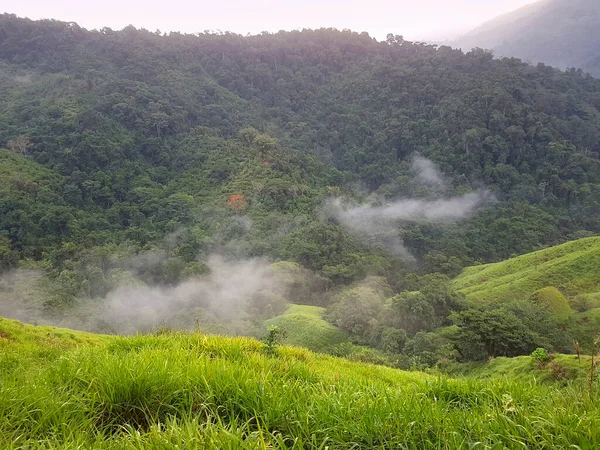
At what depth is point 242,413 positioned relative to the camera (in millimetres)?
2363

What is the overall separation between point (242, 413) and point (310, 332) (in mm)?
24916

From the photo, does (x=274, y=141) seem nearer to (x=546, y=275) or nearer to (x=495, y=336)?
(x=546, y=275)

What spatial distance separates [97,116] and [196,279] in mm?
43928

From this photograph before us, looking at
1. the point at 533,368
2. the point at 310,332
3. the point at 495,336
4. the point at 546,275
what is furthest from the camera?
the point at 546,275

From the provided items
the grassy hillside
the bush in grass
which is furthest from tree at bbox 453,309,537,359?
the grassy hillside

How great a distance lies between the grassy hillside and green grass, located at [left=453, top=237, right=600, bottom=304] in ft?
100

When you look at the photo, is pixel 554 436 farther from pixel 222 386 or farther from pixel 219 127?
pixel 219 127

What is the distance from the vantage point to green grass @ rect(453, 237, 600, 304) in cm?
2900

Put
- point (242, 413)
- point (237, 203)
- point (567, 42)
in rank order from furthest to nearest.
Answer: point (567, 42)
point (237, 203)
point (242, 413)

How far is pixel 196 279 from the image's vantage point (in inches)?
1521

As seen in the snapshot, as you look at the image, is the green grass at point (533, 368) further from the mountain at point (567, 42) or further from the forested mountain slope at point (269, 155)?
the mountain at point (567, 42)

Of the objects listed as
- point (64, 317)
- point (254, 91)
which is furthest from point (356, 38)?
point (64, 317)

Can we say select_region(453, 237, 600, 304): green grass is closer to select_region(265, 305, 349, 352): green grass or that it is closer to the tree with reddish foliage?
select_region(265, 305, 349, 352): green grass

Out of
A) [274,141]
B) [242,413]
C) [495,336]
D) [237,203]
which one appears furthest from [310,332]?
[274,141]
